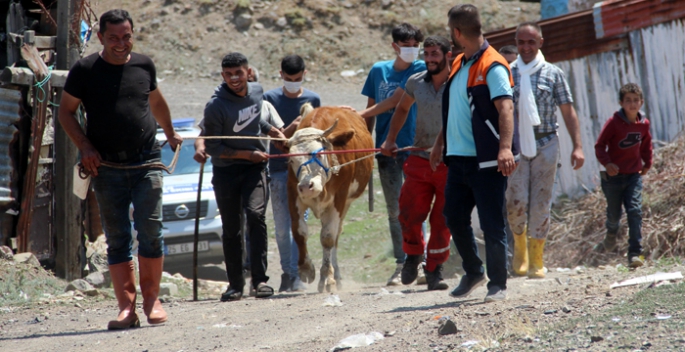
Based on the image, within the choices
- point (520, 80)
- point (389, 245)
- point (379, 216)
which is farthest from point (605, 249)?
point (379, 216)

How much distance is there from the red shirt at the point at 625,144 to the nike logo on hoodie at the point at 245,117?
3.60m

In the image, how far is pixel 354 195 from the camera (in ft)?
31.3

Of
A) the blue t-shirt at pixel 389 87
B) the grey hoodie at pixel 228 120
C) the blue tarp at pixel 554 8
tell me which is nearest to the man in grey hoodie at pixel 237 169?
the grey hoodie at pixel 228 120

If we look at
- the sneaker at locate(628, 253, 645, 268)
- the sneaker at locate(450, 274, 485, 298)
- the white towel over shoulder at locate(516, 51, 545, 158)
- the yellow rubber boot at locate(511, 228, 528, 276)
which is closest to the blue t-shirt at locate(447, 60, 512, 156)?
the sneaker at locate(450, 274, 485, 298)

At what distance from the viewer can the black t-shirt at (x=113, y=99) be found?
19.6 feet

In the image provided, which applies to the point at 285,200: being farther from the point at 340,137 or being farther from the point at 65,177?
the point at 65,177

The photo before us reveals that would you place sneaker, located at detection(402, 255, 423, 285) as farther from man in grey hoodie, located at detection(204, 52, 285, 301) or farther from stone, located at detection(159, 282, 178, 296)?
stone, located at detection(159, 282, 178, 296)

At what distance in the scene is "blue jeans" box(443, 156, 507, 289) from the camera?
5973mm

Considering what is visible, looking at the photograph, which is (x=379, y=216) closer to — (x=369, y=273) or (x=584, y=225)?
(x=369, y=273)

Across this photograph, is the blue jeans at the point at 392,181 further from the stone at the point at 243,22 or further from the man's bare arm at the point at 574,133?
the stone at the point at 243,22

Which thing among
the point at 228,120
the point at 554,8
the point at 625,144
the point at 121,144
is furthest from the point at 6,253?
the point at 554,8

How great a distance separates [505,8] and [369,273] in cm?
1809

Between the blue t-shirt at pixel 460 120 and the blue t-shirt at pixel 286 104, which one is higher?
the blue t-shirt at pixel 286 104

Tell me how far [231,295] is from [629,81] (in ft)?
20.8
